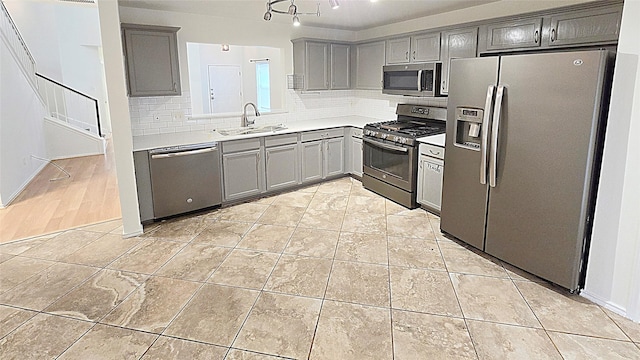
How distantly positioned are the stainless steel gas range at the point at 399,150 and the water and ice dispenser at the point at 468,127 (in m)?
0.94

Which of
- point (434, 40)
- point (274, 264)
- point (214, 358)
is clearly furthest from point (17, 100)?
point (434, 40)

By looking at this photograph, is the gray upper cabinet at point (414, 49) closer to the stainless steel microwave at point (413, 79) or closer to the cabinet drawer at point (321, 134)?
the stainless steel microwave at point (413, 79)

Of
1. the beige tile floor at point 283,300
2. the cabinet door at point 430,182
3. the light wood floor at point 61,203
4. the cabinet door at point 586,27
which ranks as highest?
the cabinet door at point 586,27

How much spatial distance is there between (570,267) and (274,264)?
2269mm

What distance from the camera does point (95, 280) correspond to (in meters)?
3.00

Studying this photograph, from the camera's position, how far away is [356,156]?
5555 mm

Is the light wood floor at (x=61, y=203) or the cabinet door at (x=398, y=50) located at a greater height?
the cabinet door at (x=398, y=50)

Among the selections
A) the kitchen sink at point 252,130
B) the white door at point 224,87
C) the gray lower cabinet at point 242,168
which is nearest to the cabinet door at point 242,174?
the gray lower cabinet at point 242,168

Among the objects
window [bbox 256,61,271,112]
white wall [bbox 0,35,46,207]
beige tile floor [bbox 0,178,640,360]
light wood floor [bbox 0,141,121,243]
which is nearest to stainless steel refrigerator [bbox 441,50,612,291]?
beige tile floor [bbox 0,178,640,360]

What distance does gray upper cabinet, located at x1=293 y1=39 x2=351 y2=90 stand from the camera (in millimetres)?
5395

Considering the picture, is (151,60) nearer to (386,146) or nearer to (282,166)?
(282,166)

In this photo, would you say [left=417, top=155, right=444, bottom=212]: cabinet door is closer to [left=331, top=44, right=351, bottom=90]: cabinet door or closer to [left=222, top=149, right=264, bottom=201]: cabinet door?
[left=222, top=149, right=264, bottom=201]: cabinet door

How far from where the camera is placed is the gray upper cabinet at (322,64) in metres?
5.39

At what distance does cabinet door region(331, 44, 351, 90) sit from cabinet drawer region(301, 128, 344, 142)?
748mm
